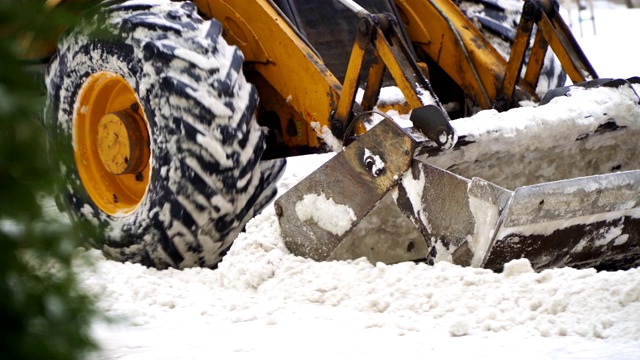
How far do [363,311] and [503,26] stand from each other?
8.70 feet

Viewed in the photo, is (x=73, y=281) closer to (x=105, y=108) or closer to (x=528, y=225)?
(x=528, y=225)

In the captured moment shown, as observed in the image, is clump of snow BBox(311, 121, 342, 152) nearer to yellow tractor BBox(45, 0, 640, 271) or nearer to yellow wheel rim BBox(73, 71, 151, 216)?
yellow tractor BBox(45, 0, 640, 271)

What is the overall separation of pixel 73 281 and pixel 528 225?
2.68 metres

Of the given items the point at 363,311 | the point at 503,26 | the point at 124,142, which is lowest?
the point at 363,311

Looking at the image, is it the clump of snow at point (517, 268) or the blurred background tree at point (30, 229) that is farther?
the clump of snow at point (517, 268)

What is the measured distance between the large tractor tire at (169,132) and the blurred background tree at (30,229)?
2717mm

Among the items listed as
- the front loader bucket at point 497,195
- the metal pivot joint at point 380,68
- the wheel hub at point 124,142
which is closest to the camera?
the front loader bucket at point 497,195

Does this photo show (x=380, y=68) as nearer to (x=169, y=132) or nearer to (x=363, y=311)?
(x=169, y=132)

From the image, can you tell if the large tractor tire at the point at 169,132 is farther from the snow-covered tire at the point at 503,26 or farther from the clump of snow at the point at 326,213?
the snow-covered tire at the point at 503,26

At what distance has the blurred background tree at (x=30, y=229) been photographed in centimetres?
90

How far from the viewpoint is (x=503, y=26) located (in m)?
5.42

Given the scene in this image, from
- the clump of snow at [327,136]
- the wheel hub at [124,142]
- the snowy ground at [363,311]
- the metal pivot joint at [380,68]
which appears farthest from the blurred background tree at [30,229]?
the wheel hub at [124,142]

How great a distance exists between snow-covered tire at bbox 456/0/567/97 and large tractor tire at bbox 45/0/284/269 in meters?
1.66

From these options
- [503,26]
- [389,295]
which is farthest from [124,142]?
[503,26]
